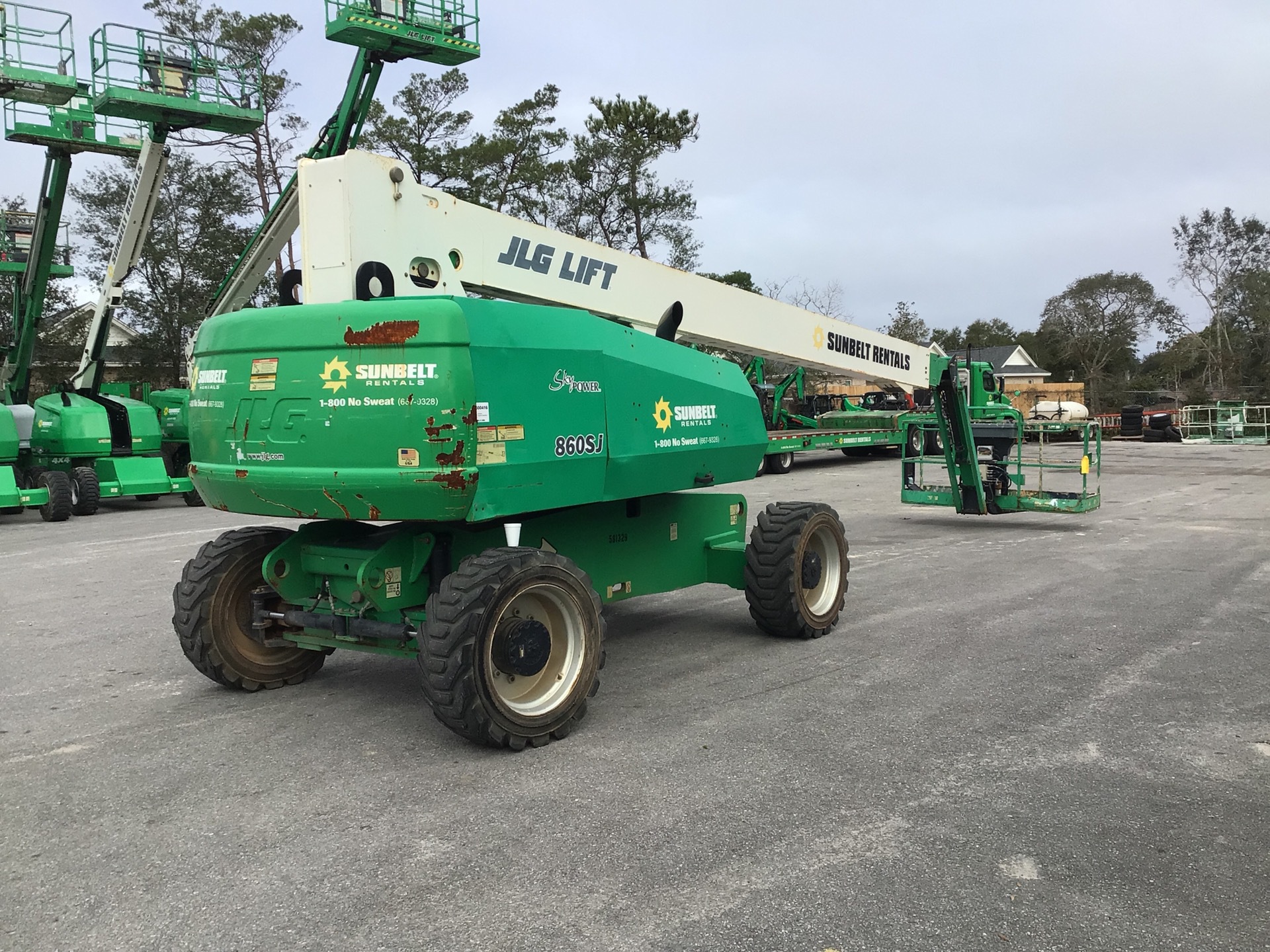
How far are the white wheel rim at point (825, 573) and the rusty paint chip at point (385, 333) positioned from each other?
3477 millimetres

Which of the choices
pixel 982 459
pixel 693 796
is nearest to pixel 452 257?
pixel 693 796

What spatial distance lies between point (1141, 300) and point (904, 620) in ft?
229

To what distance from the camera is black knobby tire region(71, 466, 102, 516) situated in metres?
16.0

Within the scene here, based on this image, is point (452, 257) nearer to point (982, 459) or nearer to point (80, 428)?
point (982, 459)

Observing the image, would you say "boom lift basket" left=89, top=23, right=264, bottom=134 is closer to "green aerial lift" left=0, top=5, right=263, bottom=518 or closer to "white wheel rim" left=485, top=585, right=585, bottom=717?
"green aerial lift" left=0, top=5, right=263, bottom=518

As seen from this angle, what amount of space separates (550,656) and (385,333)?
1.78 metres

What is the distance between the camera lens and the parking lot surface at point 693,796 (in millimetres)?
3217

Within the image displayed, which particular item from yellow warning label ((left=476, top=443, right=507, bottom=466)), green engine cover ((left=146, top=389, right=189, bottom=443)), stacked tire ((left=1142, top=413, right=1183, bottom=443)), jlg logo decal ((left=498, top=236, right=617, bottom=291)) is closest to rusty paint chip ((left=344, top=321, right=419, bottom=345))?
yellow warning label ((left=476, top=443, right=507, bottom=466))

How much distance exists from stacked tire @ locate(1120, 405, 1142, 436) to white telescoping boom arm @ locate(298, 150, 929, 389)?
1250 inches

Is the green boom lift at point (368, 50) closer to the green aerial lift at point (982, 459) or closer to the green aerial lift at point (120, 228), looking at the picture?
the green aerial lift at point (120, 228)

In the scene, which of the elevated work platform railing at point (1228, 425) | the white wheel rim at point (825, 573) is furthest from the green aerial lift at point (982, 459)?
the elevated work platform railing at point (1228, 425)

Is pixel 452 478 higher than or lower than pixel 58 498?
higher

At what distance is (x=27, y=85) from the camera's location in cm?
1795

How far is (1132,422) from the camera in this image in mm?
38469
